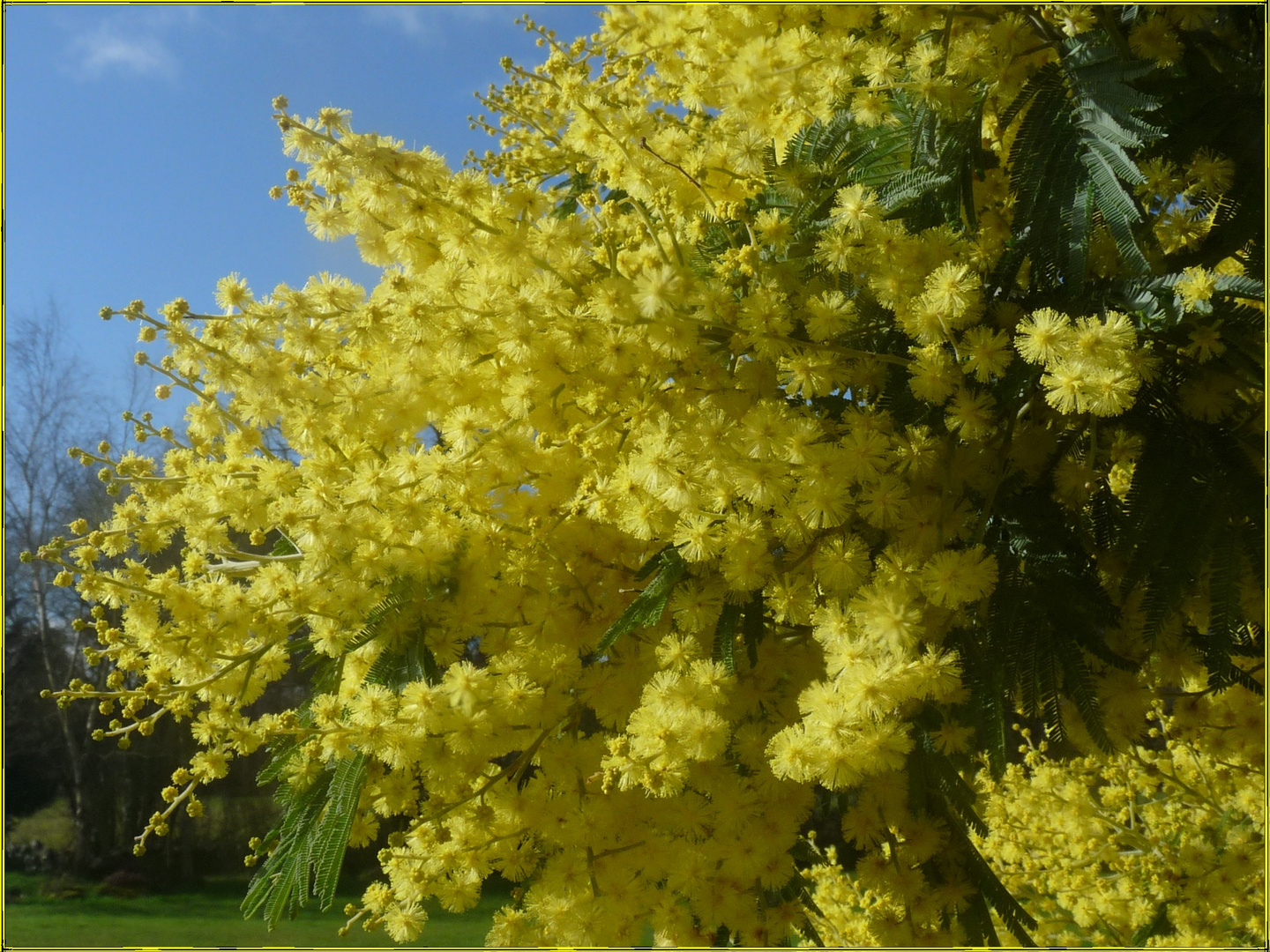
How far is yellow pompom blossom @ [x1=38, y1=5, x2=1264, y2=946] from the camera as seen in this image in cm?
129

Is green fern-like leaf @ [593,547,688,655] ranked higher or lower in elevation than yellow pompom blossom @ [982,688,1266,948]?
higher

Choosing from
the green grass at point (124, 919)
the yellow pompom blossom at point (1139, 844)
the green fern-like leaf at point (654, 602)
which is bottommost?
the green grass at point (124, 919)

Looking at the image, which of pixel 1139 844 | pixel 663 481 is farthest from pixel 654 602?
pixel 1139 844

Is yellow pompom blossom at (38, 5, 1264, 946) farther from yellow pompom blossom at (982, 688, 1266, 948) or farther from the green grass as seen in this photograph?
the green grass

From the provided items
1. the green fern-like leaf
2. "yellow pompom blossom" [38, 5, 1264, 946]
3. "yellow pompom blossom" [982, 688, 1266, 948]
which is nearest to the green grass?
"yellow pompom blossom" [982, 688, 1266, 948]

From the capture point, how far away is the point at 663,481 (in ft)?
4.26

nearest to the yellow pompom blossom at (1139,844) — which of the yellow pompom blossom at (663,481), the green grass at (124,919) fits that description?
the yellow pompom blossom at (663,481)

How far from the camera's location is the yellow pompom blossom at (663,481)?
4.23 feet

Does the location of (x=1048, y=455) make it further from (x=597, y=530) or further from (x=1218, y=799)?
(x=1218, y=799)

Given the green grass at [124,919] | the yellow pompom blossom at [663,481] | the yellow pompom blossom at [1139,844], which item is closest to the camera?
the yellow pompom blossom at [663,481]

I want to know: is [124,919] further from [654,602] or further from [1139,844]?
[654,602]

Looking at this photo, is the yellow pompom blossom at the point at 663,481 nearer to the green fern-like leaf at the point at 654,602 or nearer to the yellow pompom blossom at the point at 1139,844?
the green fern-like leaf at the point at 654,602

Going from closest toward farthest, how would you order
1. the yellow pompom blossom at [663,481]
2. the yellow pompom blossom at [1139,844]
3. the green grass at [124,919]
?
the yellow pompom blossom at [663,481] < the yellow pompom blossom at [1139,844] < the green grass at [124,919]

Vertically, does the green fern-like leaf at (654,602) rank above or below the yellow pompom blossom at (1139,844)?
above
